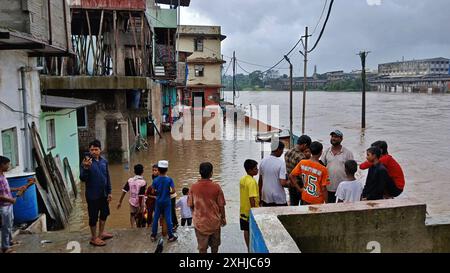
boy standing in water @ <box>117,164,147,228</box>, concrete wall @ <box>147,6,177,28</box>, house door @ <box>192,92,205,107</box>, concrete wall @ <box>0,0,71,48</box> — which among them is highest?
concrete wall @ <box>147,6,177,28</box>

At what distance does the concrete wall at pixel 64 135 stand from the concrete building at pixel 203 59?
3604 centimetres

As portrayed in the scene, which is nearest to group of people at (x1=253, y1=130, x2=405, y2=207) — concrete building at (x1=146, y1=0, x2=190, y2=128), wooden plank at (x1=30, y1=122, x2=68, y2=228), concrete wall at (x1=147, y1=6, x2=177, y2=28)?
wooden plank at (x1=30, y1=122, x2=68, y2=228)

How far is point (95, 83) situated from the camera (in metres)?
14.3

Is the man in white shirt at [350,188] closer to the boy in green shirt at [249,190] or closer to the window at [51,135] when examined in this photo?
the boy in green shirt at [249,190]

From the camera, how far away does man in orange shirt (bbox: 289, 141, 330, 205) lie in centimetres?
495

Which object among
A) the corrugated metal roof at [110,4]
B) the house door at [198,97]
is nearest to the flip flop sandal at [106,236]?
the corrugated metal roof at [110,4]

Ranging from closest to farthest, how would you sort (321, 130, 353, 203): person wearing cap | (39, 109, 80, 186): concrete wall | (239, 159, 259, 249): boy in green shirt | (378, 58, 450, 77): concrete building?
(239, 159, 259, 249): boy in green shirt, (321, 130, 353, 203): person wearing cap, (39, 109, 80, 186): concrete wall, (378, 58, 450, 77): concrete building

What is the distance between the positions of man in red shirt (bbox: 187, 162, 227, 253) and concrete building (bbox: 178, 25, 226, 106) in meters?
43.4

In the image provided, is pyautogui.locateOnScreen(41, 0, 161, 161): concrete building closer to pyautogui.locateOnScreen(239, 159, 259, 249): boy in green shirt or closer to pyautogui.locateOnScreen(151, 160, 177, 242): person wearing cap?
pyautogui.locateOnScreen(151, 160, 177, 242): person wearing cap

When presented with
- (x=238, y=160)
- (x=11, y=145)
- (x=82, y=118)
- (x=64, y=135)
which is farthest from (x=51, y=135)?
(x=238, y=160)

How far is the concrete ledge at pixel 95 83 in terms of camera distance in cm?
1402

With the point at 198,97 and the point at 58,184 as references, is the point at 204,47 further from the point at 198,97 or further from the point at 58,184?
the point at 58,184

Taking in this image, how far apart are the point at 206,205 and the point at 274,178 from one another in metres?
A: 1.09
